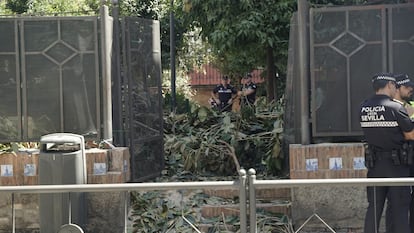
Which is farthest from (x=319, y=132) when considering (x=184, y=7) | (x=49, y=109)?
(x=184, y=7)

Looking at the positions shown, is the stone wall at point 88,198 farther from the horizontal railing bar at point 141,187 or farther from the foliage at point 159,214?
the horizontal railing bar at point 141,187

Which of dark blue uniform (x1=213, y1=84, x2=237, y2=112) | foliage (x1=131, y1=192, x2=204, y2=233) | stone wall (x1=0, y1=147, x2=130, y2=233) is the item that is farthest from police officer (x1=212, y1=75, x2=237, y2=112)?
stone wall (x1=0, y1=147, x2=130, y2=233)

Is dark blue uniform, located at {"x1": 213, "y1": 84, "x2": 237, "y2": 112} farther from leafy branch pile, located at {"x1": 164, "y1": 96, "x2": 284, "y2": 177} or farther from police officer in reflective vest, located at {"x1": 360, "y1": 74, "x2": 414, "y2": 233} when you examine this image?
police officer in reflective vest, located at {"x1": 360, "y1": 74, "x2": 414, "y2": 233}

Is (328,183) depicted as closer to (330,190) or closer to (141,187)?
(141,187)

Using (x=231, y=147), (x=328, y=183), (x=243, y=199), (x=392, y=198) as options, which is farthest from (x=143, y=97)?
(x=328, y=183)

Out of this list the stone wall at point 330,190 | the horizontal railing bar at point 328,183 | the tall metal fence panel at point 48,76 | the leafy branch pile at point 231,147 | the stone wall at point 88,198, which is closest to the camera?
the horizontal railing bar at point 328,183

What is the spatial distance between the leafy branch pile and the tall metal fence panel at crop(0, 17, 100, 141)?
202cm

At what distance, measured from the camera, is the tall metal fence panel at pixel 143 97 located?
7.77 m

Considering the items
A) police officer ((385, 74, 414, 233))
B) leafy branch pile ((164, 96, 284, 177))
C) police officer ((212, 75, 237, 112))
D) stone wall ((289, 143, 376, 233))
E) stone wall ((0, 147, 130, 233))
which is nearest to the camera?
police officer ((385, 74, 414, 233))

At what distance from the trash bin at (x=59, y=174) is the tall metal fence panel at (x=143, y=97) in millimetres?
1100

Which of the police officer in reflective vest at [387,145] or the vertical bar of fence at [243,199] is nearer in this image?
the vertical bar of fence at [243,199]

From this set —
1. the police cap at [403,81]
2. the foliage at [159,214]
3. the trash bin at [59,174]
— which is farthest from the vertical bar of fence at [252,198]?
the trash bin at [59,174]

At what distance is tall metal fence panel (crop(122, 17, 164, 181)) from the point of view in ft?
25.5

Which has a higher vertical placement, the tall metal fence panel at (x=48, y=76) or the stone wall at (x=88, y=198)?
the tall metal fence panel at (x=48, y=76)
